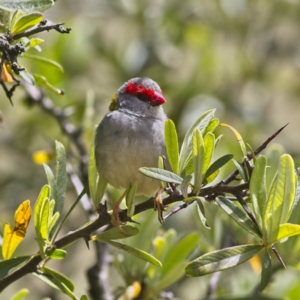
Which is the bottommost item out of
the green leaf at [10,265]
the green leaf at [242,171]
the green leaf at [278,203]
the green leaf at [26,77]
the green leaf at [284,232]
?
the green leaf at [10,265]

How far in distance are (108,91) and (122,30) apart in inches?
86.6

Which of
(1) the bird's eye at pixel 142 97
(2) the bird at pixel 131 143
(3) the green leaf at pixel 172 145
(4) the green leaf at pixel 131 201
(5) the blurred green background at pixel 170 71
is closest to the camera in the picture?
(3) the green leaf at pixel 172 145

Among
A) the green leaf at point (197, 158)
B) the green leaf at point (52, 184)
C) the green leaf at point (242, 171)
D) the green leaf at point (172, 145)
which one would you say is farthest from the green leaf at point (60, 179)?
the green leaf at point (242, 171)

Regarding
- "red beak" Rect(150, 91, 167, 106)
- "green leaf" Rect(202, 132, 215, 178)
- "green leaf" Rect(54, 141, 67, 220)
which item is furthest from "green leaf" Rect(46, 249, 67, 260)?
"red beak" Rect(150, 91, 167, 106)

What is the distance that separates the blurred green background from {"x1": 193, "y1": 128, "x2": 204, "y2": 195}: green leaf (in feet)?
6.12

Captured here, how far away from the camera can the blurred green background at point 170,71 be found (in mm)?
4215

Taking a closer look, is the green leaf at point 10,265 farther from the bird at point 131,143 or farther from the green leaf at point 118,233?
the bird at point 131,143

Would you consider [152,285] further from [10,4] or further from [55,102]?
[55,102]

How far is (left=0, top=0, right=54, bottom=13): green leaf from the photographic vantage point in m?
1.80

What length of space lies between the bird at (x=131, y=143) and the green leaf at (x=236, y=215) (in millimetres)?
657

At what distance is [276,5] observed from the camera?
5113 mm

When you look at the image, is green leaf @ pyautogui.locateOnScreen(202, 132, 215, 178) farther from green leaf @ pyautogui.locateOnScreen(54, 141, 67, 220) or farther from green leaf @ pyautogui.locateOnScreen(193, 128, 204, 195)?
green leaf @ pyautogui.locateOnScreen(54, 141, 67, 220)

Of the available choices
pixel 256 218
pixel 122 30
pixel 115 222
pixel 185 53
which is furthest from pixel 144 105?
pixel 122 30

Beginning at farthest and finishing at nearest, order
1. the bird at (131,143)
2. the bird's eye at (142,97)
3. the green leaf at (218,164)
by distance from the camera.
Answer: the bird's eye at (142,97) → the bird at (131,143) → the green leaf at (218,164)
